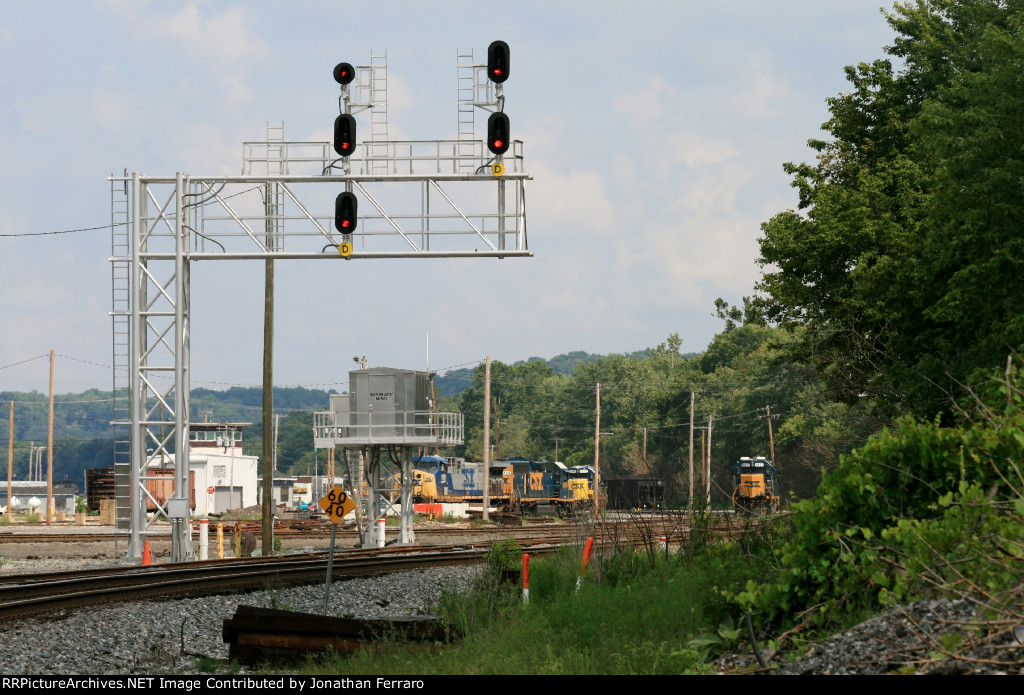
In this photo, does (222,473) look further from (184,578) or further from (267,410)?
(184,578)

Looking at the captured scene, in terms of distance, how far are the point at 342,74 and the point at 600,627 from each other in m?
14.8

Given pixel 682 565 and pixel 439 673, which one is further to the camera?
pixel 682 565

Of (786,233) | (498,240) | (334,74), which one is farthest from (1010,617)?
(786,233)

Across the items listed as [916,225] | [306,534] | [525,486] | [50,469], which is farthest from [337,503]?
[50,469]

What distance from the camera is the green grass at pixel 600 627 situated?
10.3 meters

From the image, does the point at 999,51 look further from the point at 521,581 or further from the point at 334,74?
the point at 521,581

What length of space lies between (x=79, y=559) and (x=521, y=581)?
15.6m

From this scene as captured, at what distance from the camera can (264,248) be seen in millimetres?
25203

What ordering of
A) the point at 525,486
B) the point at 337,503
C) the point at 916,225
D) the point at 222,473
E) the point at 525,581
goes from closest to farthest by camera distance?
the point at 525,581
the point at 337,503
the point at 916,225
the point at 525,486
the point at 222,473

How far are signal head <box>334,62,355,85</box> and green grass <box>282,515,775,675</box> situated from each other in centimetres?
1211

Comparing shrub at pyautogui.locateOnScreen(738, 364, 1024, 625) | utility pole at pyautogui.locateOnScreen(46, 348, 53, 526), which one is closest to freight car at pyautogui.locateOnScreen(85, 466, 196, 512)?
utility pole at pyautogui.locateOnScreen(46, 348, 53, 526)

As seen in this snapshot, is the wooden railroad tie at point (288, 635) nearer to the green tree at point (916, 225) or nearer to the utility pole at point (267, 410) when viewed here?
the green tree at point (916, 225)

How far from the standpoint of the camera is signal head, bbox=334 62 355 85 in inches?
907

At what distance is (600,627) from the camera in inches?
488
